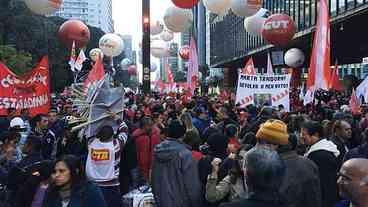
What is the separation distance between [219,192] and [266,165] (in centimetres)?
175

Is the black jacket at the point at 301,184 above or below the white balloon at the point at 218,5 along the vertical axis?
below

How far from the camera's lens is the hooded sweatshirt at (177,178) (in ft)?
18.2

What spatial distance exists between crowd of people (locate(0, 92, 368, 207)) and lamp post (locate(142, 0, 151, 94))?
15274 mm

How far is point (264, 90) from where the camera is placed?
13.2 m

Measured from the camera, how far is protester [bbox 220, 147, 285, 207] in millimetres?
3193

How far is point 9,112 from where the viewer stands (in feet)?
34.2

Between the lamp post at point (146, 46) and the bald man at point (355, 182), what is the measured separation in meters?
20.4

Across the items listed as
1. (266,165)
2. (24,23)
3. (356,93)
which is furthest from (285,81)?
(24,23)

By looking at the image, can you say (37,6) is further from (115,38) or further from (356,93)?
(115,38)

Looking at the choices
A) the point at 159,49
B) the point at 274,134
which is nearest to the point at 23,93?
the point at 274,134

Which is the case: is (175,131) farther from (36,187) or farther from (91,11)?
(91,11)

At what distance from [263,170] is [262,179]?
0.07m

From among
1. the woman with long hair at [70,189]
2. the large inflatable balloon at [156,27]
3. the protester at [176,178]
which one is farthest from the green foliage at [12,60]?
the woman with long hair at [70,189]

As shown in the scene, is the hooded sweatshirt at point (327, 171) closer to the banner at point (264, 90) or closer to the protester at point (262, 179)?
the protester at point (262, 179)
